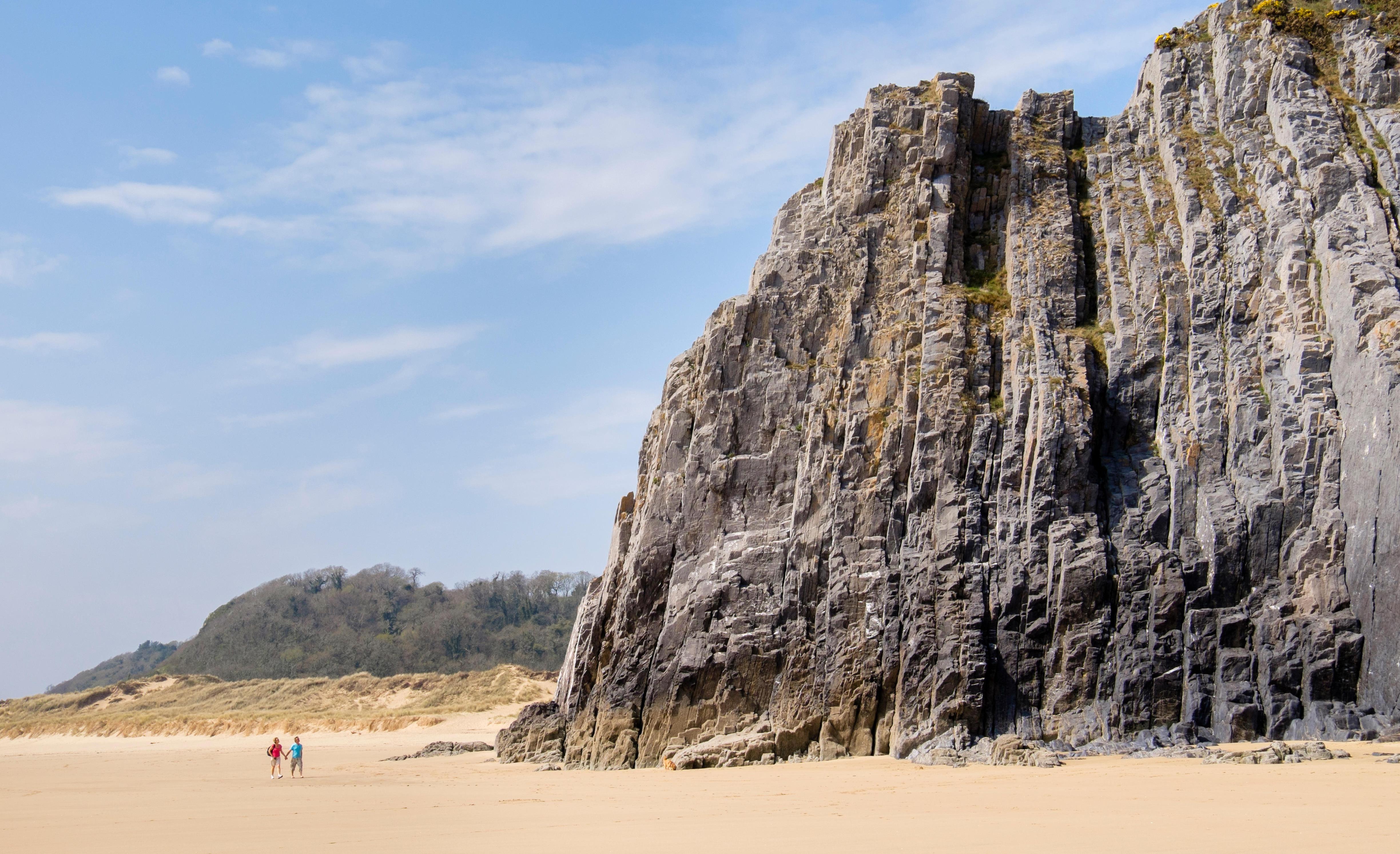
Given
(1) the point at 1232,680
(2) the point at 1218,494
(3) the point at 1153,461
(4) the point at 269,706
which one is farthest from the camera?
(4) the point at 269,706

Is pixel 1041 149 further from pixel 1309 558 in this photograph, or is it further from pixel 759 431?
pixel 1309 558

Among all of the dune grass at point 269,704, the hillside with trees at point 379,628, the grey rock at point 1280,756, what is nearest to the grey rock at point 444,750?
the dune grass at point 269,704

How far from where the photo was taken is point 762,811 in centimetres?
1246

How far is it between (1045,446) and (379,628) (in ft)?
207

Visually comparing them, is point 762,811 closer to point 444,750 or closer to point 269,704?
point 444,750

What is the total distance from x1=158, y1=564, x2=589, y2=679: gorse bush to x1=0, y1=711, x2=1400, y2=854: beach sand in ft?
138

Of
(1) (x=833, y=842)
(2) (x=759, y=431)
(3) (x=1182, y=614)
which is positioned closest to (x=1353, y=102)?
(3) (x=1182, y=614)

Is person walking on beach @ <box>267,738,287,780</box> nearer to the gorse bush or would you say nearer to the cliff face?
the cliff face

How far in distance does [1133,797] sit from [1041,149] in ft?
62.0

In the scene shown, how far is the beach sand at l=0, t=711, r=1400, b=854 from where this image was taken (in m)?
9.34

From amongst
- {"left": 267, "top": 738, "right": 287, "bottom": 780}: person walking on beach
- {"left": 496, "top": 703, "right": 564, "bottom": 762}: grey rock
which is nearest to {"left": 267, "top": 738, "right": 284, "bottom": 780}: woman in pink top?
{"left": 267, "top": 738, "right": 287, "bottom": 780}: person walking on beach

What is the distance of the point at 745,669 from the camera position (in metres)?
20.5

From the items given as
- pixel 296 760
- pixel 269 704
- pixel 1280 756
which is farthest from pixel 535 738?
pixel 269 704

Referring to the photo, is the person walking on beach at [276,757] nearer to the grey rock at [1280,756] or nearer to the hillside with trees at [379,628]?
the grey rock at [1280,756]
